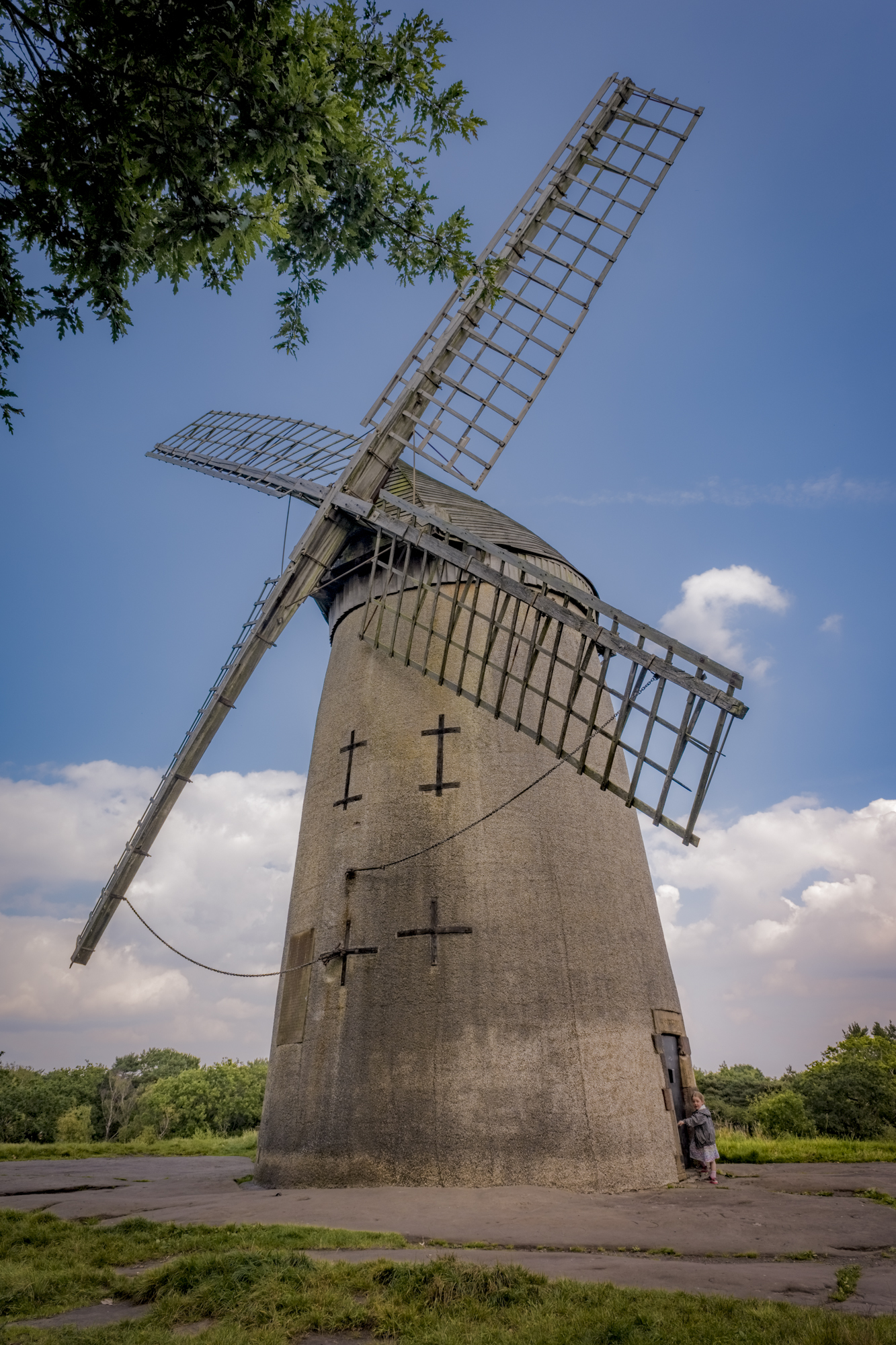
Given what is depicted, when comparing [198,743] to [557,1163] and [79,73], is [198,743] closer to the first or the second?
[557,1163]

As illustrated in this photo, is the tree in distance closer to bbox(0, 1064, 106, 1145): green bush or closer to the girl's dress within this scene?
the girl's dress

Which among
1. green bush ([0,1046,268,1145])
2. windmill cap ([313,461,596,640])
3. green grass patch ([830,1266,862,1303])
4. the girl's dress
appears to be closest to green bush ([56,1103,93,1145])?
green bush ([0,1046,268,1145])

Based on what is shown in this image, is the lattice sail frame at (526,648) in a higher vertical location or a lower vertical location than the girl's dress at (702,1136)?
higher

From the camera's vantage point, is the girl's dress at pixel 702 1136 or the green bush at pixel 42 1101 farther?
the green bush at pixel 42 1101

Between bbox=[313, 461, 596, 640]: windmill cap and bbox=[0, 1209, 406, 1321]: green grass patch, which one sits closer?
bbox=[0, 1209, 406, 1321]: green grass patch

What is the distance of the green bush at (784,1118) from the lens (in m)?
15.4

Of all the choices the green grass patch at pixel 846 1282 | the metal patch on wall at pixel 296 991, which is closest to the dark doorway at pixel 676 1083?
the metal patch on wall at pixel 296 991

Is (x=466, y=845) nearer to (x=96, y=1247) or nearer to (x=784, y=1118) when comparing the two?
(x=96, y=1247)

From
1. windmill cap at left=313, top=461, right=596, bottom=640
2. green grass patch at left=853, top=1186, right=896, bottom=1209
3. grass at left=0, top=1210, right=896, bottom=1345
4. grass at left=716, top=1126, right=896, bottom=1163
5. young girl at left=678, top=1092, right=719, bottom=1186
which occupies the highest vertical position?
windmill cap at left=313, top=461, right=596, bottom=640

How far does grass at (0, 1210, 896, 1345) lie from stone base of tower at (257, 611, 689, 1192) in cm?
363

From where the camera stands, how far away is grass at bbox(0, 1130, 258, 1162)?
14.7 metres

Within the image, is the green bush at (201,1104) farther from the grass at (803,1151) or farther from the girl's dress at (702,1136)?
the girl's dress at (702,1136)

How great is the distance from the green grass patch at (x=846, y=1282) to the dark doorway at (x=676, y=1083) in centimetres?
484

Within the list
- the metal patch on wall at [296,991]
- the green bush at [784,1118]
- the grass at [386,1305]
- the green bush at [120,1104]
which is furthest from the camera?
the green bush at [120,1104]
